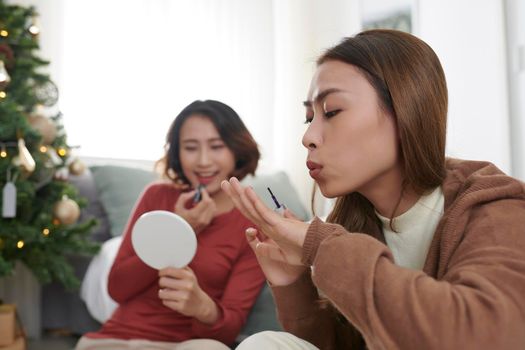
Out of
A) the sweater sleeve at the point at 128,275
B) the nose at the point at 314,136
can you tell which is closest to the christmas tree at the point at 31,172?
the sweater sleeve at the point at 128,275

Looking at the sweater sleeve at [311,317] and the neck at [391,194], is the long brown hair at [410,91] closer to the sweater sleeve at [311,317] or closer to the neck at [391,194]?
the neck at [391,194]

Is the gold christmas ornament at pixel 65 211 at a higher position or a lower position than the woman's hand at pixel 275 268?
lower

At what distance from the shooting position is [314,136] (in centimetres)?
89

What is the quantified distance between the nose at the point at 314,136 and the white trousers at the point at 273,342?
303 mm

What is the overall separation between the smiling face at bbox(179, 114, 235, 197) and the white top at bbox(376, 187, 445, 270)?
0.60 meters

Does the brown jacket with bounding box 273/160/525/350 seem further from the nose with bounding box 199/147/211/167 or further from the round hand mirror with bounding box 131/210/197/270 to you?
the nose with bounding box 199/147/211/167

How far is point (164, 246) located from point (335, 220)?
0.38 metres

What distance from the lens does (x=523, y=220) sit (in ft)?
2.45

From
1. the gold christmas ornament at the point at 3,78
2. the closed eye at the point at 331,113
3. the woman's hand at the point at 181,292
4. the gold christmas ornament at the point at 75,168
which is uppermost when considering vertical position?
the gold christmas ornament at the point at 3,78

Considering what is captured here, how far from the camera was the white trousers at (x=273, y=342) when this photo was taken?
891 millimetres

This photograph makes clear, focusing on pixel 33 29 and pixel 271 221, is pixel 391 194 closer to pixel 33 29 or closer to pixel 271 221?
pixel 271 221

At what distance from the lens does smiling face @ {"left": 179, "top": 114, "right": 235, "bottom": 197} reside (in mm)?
1448

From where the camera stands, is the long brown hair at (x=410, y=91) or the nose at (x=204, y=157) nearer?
the long brown hair at (x=410, y=91)

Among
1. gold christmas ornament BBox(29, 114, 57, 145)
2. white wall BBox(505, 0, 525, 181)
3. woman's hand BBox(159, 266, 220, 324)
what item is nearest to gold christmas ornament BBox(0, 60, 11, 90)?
gold christmas ornament BBox(29, 114, 57, 145)
